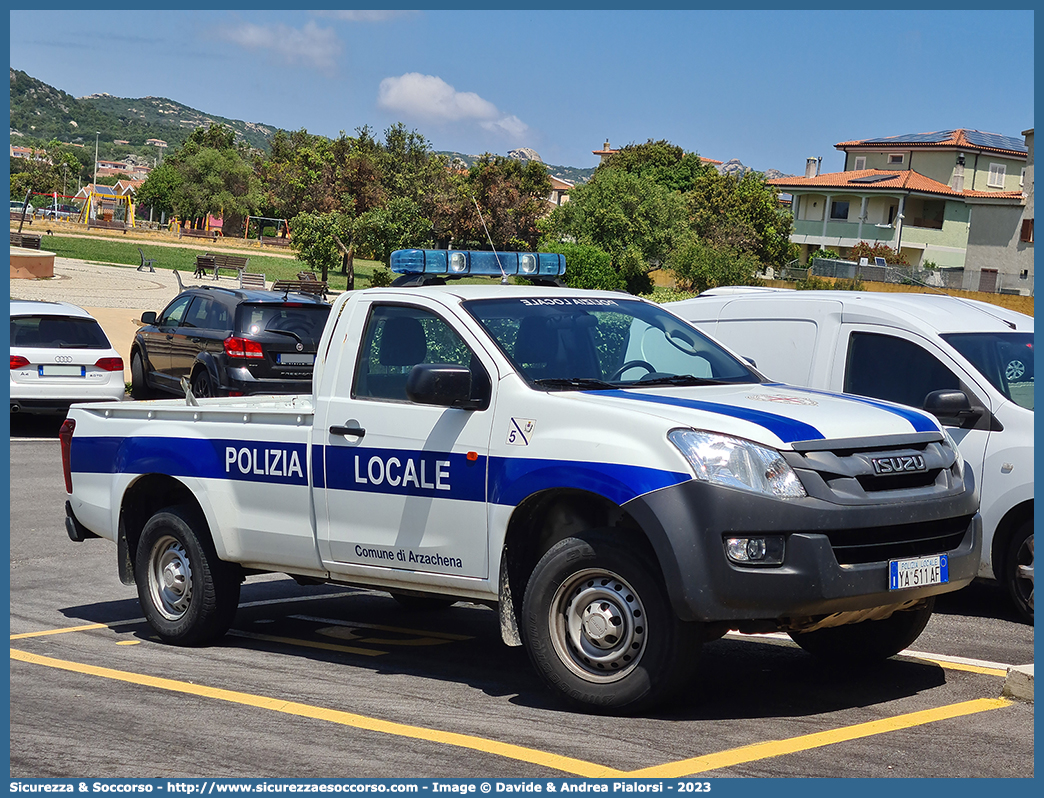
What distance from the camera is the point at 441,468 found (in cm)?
603

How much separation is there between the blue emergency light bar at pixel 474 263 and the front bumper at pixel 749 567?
2.29 metres

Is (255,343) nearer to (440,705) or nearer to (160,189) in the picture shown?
(440,705)

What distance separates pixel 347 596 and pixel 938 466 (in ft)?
15.2

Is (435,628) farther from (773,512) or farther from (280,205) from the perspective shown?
(280,205)

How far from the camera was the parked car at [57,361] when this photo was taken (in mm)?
16141

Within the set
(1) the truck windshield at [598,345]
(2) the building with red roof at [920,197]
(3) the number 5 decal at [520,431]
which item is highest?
(2) the building with red roof at [920,197]

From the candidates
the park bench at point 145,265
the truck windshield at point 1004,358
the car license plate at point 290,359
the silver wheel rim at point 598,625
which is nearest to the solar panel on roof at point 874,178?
the park bench at point 145,265

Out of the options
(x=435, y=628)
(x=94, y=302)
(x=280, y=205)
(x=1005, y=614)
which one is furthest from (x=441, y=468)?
(x=280, y=205)

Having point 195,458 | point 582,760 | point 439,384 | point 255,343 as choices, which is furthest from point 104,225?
point 582,760

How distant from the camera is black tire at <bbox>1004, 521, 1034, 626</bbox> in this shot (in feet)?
24.6

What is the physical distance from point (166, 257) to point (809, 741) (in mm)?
67754

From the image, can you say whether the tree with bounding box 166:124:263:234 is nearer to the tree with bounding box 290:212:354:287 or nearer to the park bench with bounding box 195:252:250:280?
the park bench with bounding box 195:252:250:280

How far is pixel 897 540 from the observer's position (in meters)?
5.44

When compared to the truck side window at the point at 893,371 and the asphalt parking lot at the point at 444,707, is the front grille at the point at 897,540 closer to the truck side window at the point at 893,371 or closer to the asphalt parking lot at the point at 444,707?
the asphalt parking lot at the point at 444,707
